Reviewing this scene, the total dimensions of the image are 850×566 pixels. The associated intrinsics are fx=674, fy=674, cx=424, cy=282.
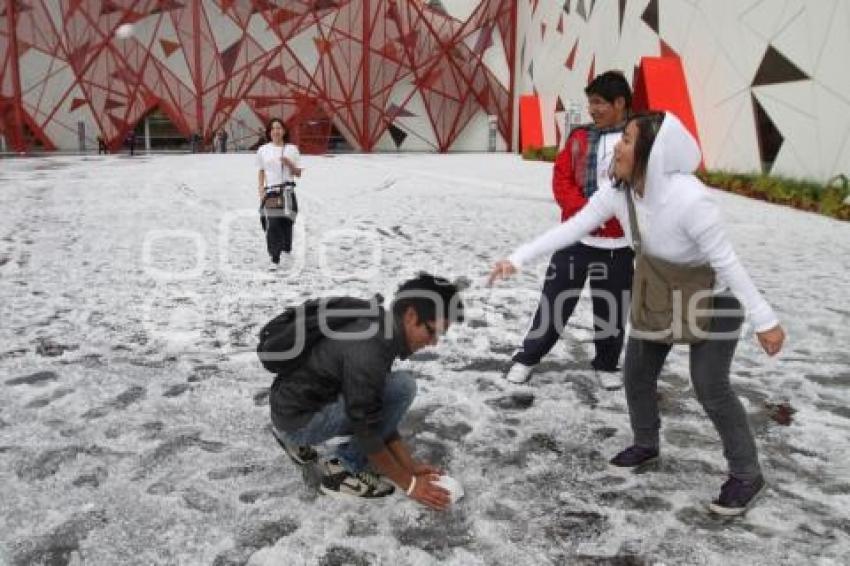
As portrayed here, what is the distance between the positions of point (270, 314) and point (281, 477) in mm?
2433

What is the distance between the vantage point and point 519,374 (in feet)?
11.9

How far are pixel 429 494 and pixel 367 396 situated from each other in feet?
1.60

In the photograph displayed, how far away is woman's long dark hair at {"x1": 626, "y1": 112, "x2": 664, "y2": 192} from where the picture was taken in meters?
2.12

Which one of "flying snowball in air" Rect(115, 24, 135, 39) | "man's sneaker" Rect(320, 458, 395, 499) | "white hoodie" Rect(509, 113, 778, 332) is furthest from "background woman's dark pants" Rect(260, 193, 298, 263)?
"flying snowball in air" Rect(115, 24, 135, 39)

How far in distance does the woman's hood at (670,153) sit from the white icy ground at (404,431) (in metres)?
1.19

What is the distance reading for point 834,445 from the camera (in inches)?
115

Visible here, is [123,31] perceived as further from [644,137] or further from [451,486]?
[644,137]

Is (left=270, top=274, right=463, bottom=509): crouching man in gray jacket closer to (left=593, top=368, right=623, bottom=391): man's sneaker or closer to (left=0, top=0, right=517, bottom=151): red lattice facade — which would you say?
(left=593, top=368, right=623, bottom=391): man's sneaker

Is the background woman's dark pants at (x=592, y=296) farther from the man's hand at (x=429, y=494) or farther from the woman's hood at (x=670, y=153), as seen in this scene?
the man's hand at (x=429, y=494)

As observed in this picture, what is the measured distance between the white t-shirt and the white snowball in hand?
14.2 feet

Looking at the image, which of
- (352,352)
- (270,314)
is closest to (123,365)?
(270,314)

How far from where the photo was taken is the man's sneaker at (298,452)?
249 centimetres

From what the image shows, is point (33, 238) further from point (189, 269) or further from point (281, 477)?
point (281, 477)

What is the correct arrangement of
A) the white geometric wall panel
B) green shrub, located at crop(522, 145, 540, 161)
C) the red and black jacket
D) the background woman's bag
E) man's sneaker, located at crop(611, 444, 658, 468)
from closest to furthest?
the background woman's bag
man's sneaker, located at crop(611, 444, 658, 468)
the red and black jacket
the white geometric wall panel
green shrub, located at crop(522, 145, 540, 161)
